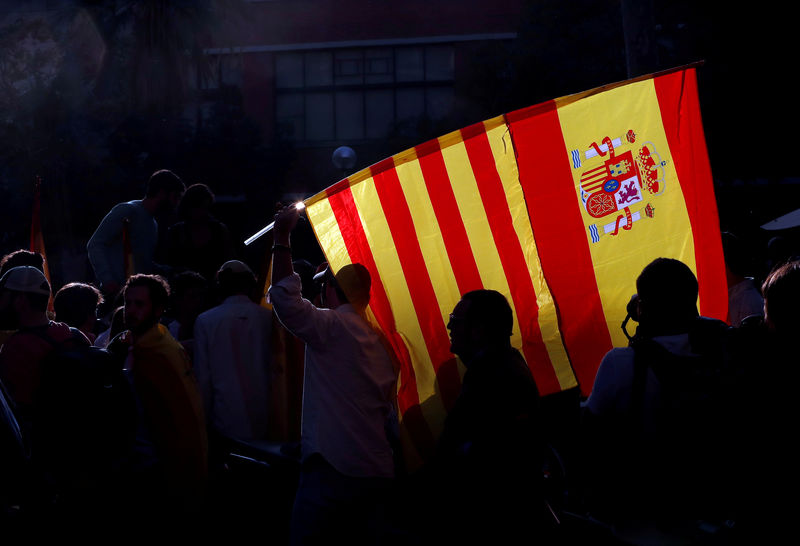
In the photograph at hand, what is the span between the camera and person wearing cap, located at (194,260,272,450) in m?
5.30

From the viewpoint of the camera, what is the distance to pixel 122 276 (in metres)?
Answer: 6.60

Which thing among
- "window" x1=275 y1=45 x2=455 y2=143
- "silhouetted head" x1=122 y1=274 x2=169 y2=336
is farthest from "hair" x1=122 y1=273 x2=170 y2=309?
"window" x1=275 y1=45 x2=455 y2=143

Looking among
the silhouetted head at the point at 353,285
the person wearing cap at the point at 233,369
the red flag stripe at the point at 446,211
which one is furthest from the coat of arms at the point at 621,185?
the person wearing cap at the point at 233,369

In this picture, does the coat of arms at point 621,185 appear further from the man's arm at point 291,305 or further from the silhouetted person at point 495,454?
the man's arm at point 291,305

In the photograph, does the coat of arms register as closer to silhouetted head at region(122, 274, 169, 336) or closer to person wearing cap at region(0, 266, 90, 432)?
silhouetted head at region(122, 274, 169, 336)

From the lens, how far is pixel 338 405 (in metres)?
4.07

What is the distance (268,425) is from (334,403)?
4.80 ft

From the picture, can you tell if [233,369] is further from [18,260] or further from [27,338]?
[18,260]

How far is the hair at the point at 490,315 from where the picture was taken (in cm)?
367

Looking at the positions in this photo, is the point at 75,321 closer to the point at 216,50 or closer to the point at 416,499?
the point at 416,499

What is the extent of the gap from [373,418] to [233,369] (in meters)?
1.47

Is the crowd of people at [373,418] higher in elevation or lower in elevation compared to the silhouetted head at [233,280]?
lower

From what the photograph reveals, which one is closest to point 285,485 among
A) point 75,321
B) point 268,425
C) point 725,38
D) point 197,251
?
point 268,425

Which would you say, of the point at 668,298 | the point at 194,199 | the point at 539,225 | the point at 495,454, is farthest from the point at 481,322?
the point at 194,199
